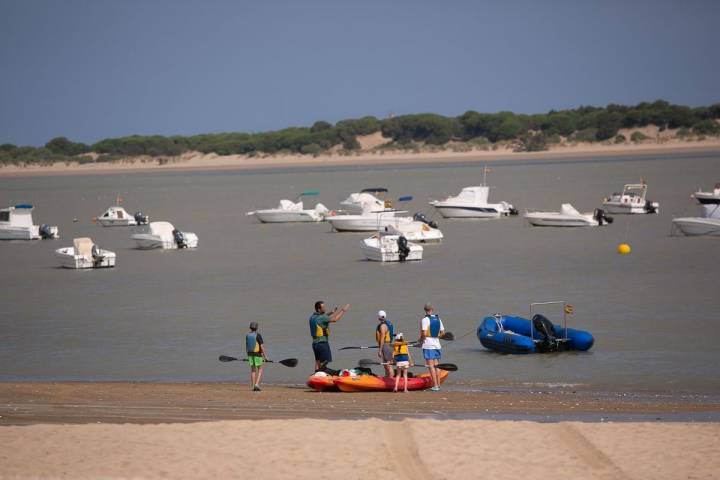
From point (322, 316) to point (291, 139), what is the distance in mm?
178685

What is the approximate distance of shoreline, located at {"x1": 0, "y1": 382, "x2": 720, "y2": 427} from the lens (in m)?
16.5

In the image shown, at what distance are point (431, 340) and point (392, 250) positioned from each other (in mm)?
20631

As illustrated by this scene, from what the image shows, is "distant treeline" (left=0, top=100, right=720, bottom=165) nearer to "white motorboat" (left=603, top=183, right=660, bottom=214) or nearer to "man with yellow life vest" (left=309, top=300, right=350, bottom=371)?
"white motorboat" (left=603, top=183, right=660, bottom=214)

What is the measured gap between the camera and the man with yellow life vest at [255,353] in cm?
1859

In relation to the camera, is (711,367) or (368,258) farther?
(368,258)

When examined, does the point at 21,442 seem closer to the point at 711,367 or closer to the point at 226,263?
the point at 711,367

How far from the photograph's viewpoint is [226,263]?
4122 cm

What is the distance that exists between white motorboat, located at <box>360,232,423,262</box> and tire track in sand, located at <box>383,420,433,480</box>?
23.6 metres

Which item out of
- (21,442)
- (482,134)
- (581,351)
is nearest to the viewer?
(21,442)

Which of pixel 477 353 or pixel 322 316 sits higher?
pixel 322 316

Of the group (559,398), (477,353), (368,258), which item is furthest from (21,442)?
(368,258)

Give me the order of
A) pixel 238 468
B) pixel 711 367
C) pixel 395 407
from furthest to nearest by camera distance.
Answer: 1. pixel 711 367
2. pixel 395 407
3. pixel 238 468

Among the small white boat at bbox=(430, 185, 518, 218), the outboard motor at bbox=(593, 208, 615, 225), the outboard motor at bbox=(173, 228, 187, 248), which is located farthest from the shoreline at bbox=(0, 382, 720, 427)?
the small white boat at bbox=(430, 185, 518, 218)

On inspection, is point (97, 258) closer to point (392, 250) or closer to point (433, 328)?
point (392, 250)
